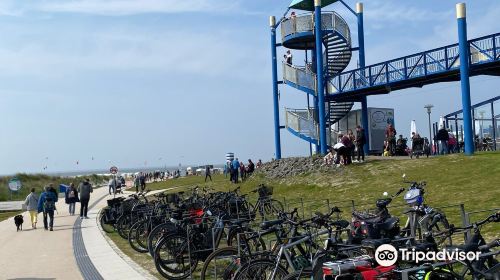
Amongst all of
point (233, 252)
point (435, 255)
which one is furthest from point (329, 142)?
point (435, 255)

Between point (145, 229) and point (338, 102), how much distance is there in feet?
61.9

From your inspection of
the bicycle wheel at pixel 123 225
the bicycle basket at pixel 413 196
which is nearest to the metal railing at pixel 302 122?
the bicycle wheel at pixel 123 225

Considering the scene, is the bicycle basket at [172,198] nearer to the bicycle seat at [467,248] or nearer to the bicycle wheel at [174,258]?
the bicycle wheel at [174,258]

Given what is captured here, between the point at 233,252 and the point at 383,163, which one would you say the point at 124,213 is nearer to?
the point at 233,252

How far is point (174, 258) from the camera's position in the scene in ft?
26.0

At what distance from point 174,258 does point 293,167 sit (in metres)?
15.4

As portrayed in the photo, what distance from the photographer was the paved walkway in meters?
8.89

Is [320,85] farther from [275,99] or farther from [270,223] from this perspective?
[270,223]

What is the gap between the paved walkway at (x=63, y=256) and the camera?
8.89 meters

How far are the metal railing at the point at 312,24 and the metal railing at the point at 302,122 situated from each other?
13.6ft

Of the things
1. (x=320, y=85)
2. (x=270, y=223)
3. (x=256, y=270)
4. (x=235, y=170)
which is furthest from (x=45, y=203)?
(x=320, y=85)

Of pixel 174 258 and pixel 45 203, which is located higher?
pixel 45 203

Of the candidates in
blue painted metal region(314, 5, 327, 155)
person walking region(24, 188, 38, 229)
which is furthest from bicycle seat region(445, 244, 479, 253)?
blue painted metal region(314, 5, 327, 155)

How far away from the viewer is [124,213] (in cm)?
1309
